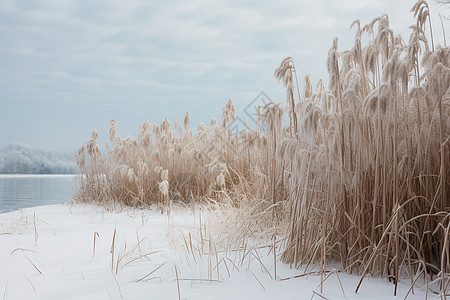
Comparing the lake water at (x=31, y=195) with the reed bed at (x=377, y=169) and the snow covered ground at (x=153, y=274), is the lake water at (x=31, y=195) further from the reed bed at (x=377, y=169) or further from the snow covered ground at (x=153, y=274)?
the reed bed at (x=377, y=169)

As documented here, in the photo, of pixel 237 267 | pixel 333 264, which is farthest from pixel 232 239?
pixel 333 264

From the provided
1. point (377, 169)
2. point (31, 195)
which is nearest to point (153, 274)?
point (377, 169)

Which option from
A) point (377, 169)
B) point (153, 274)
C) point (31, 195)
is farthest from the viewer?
point (31, 195)

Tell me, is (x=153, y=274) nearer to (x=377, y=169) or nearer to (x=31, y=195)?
(x=377, y=169)

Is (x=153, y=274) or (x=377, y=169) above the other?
(x=377, y=169)

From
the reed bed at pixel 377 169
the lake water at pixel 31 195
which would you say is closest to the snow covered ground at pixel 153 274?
the reed bed at pixel 377 169

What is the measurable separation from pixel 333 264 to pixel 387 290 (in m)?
0.38

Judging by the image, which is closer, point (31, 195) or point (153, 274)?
point (153, 274)

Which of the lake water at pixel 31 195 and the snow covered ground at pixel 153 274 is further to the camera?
the lake water at pixel 31 195

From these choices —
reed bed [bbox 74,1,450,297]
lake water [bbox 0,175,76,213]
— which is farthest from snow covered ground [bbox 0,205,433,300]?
lake water [bbox 0,175,76,213]

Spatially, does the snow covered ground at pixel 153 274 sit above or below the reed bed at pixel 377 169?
below

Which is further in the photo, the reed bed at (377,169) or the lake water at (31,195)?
the lake water at (31,195)

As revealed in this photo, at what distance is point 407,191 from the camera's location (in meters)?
1.97

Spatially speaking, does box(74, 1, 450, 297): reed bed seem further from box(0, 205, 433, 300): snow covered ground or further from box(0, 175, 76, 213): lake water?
box(0, 175, 76, 213): lake water
